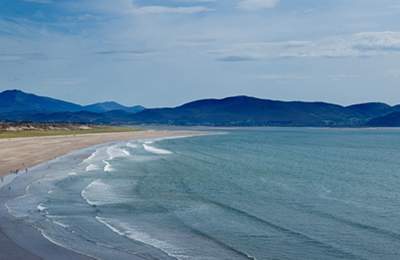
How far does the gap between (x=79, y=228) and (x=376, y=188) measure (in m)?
19.6

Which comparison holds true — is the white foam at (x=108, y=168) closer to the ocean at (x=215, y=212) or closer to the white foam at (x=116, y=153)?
the ocean at (x=215, y=212)

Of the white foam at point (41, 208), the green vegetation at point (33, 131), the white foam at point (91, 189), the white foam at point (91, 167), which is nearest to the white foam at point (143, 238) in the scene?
the white foam at point (41, 208)

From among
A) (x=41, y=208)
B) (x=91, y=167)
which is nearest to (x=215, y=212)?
(x=41, y=208)

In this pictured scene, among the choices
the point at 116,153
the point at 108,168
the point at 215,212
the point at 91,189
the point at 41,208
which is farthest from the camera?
the point at 116,153

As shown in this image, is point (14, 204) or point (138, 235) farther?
point (14, 204)

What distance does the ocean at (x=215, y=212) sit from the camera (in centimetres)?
2041

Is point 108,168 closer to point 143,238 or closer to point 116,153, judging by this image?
point 116,153

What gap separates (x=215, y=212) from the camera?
27.5 metres

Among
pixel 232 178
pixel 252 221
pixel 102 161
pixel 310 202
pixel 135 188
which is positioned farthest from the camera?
pixel 102 161

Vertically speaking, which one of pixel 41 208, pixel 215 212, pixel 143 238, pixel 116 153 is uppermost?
pixel 116 153

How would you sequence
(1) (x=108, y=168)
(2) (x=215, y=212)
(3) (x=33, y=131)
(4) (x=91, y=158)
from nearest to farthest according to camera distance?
(2) (x=215, y=212)
(1) (x=108, y=168)
(4) (x=91, y=158)
(3) (x=33, y=131)

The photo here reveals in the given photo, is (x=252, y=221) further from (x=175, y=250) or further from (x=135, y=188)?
(x=135, y=188)

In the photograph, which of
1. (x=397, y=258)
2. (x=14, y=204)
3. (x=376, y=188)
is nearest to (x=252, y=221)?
→ (x=397, y=258)

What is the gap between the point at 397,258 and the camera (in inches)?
751
